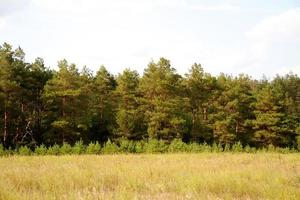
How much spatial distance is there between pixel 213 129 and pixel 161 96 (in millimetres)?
7976

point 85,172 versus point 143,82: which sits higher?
A: point 143,82

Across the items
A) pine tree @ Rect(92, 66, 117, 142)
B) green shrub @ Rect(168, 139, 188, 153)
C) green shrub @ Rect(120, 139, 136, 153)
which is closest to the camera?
green shrub @ Rect(120, 139, 136, 153)

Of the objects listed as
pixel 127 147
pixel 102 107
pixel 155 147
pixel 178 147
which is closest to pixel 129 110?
pixel 102 107

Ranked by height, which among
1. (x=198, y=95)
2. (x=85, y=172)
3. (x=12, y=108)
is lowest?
(x=85, y=172)

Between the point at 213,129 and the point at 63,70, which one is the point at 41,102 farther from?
the point at 213,129

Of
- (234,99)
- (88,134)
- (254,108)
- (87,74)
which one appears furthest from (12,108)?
(254,108)

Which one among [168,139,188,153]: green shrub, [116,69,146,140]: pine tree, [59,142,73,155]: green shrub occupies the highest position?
[116,69,146,140]: pine tree

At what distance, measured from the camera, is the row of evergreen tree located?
3906 centimetres

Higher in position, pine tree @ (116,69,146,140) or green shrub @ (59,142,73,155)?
pine tree @ (116,69,146,140)

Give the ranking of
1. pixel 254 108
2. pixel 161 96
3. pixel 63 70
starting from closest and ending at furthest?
pixel 63 70
pixel 161 96
pixel 254 108

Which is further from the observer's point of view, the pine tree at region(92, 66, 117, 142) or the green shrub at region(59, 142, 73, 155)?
the pine tree at region(92, 66, 117, 142)

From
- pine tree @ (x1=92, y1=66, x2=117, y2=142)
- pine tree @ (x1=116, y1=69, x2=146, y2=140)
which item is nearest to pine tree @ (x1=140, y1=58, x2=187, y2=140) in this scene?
pine tree @ (x1=116, y1=69, x2=146, y2=140)

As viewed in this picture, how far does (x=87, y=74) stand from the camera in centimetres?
4756

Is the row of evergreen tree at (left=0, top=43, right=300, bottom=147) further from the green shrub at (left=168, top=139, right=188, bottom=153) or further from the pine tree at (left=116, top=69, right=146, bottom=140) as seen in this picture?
the green shrub at (left=168, top=139, right=188, bottom=153)
